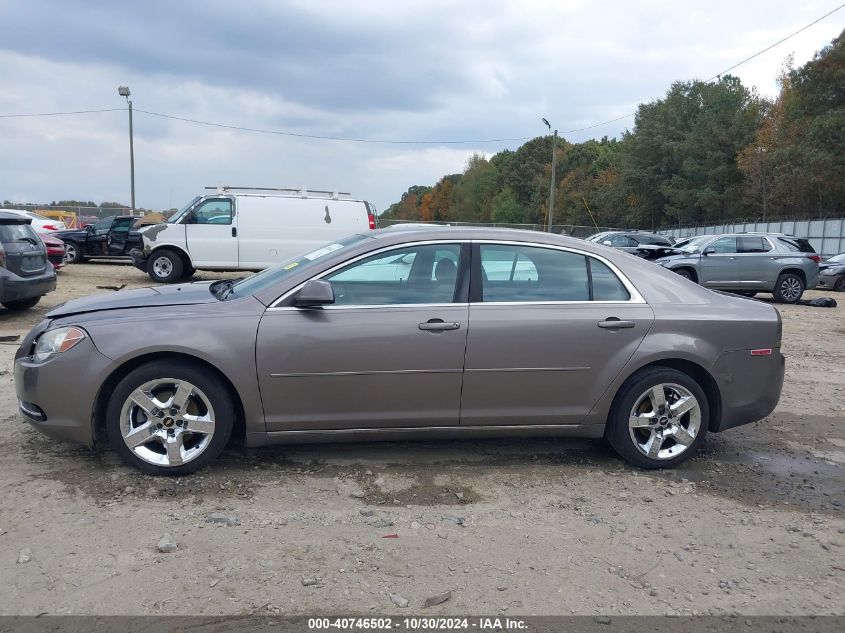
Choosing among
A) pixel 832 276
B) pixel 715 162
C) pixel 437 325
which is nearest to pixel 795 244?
pixel 832 276

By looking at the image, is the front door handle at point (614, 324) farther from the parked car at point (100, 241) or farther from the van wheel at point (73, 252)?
the van wheel at point (73, 252)

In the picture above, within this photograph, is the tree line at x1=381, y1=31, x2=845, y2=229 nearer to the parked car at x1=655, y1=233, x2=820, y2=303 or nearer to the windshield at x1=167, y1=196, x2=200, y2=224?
the parked car at x1=655, y1=233, x2=820, y2=303

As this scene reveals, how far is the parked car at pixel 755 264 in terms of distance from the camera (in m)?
15.2

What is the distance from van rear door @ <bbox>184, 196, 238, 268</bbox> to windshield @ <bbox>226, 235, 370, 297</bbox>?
10.4 metres

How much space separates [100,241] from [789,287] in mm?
19334

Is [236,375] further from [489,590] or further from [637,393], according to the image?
[637,393]

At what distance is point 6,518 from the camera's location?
138 inches

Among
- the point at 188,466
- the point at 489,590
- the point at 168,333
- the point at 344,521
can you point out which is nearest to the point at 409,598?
the point at 489,590

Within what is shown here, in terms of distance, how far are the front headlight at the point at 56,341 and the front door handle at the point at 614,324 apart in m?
3.28

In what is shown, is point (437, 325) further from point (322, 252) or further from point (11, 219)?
point (11, 219)

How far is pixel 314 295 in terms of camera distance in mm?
3949

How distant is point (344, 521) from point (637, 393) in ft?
6.90

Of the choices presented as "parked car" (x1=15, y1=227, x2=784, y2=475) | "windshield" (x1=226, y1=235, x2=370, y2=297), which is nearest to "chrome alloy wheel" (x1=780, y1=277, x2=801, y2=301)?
"parked car" (x1=15, y1=227, x2=784, y2=475)

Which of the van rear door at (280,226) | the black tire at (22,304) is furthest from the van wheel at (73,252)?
the black tire at (22,304)
